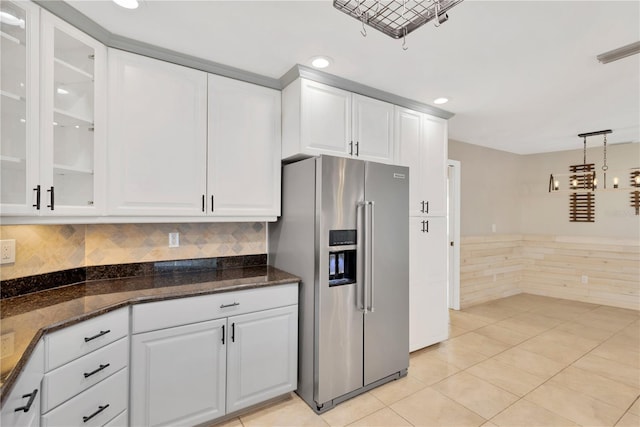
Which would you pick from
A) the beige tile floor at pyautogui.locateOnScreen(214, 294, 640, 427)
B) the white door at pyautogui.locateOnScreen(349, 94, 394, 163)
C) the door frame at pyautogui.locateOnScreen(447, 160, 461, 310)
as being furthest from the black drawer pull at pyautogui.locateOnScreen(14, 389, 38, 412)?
the door frame at pyautogui.locateOnScreen(447, 160, 461, 310)

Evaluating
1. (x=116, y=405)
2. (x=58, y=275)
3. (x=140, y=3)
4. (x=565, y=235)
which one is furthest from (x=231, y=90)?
(x=565, y=235)

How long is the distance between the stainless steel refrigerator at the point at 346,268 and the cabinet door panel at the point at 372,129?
10.2 inches

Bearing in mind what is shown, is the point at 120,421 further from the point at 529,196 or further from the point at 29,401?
the point at 529,196

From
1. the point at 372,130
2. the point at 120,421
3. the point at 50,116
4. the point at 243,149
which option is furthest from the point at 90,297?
the point at 372,130

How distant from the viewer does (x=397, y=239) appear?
261 cm

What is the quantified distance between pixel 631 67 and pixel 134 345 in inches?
156

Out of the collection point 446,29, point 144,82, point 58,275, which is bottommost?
point 58,275

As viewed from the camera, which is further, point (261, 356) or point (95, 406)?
point (261, 356)

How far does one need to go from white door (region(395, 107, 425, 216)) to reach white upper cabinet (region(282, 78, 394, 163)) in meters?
0.13

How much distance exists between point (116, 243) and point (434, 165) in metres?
2.93

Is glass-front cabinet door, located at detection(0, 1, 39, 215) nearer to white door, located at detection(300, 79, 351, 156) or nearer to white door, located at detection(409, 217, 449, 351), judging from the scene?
white door, located at detection(300, 79, 351, 156)

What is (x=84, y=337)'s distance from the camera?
1.51 m

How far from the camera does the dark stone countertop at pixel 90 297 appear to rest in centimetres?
120

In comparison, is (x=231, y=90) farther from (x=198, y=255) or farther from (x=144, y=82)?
(x=198, y=255)
